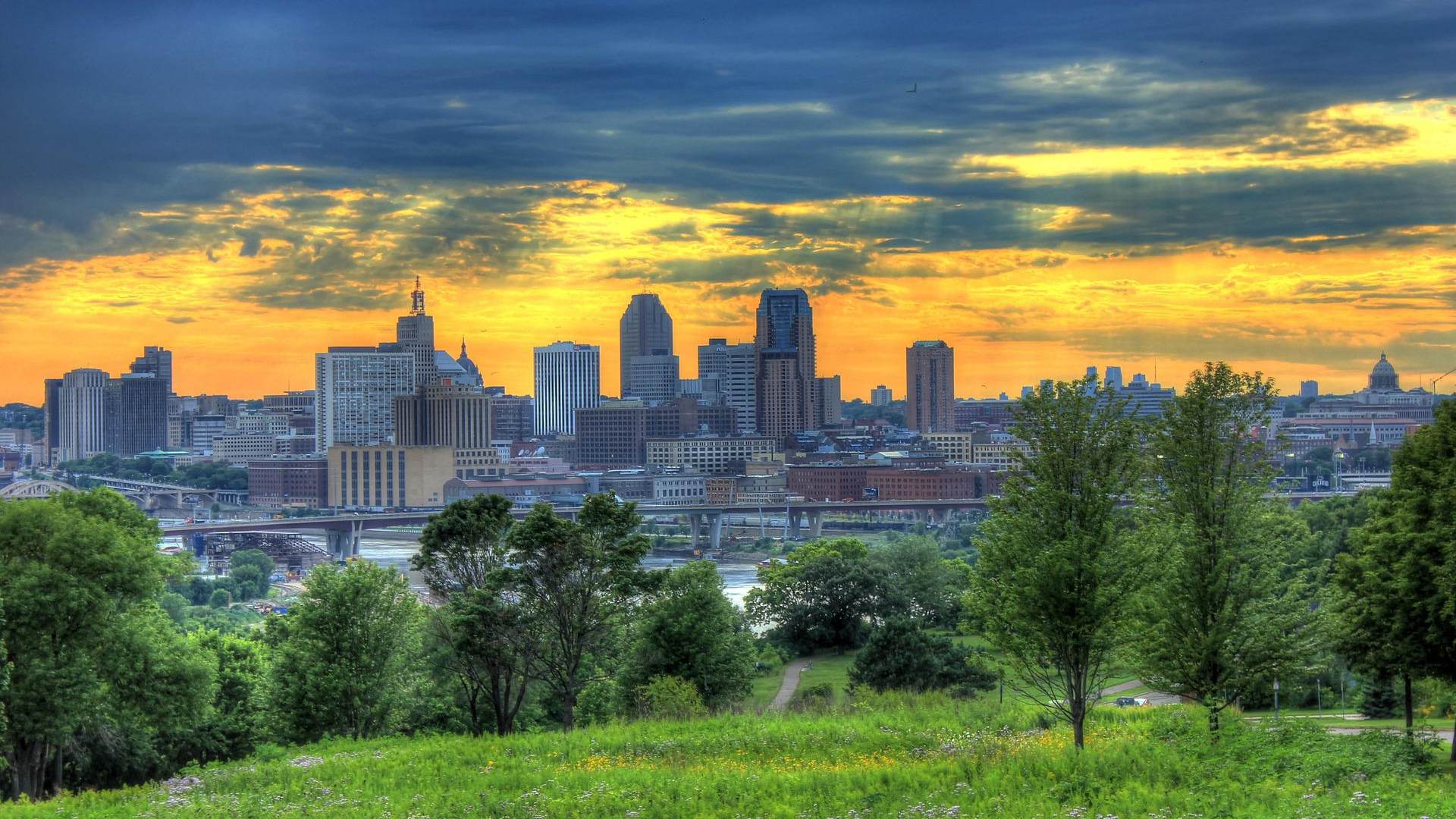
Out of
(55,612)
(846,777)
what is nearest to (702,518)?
(55,612)

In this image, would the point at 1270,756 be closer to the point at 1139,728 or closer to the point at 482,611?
the point at 1139,728

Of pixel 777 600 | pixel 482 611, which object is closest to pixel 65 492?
pixel 482 611

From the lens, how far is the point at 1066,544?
1463cm

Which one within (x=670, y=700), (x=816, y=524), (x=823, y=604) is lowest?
(x=816, y=524)

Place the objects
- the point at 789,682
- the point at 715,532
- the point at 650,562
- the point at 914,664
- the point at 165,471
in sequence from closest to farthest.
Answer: the point at 914,664 < the point at 789,682 < the point at 650,562 < the point at 715,532 < the point at 165,471

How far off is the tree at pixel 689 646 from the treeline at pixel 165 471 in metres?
153

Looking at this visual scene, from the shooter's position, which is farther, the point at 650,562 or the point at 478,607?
the point at 650,562

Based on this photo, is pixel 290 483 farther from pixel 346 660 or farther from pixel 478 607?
pixel 478 607

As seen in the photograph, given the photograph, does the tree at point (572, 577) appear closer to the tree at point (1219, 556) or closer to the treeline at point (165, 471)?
the tree at point (1219, 556)

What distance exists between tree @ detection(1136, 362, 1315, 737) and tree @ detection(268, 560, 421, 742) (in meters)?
12.5

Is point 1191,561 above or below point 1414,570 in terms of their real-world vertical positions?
above

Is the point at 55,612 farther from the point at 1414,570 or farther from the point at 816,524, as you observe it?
the point at 816,524

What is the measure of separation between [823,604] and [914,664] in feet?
50.7

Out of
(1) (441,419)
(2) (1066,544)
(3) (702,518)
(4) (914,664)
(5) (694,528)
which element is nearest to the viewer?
(2) (1066,544)
